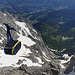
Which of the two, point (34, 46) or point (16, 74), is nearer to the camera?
point (16, 74)

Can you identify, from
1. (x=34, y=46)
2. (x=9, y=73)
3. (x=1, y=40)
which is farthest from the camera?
(x=34, y=46)

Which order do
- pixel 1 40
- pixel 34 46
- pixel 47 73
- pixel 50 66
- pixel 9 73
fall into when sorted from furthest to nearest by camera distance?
1. pixel 34 46
2. pixel 1 40
3. pixel 50 66
4. pixel 47 73
5. pixel 9 73

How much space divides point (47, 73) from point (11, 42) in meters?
15.0

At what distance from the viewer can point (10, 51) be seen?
3822cm

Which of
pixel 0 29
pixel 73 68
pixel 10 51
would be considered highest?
pixel 0 29

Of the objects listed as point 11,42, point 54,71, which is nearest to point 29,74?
point 54,71

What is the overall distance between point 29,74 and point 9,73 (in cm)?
598

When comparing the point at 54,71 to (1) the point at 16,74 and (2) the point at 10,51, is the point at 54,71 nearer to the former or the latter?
(1) the point at 16,74

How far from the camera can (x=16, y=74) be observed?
3709cm

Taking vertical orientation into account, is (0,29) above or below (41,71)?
A: above

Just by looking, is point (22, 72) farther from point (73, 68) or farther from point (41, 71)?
point (73, 68)

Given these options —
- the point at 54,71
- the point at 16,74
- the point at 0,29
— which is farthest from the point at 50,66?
the point at 0,29

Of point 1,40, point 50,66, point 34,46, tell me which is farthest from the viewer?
point 34,46

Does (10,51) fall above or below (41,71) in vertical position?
above
